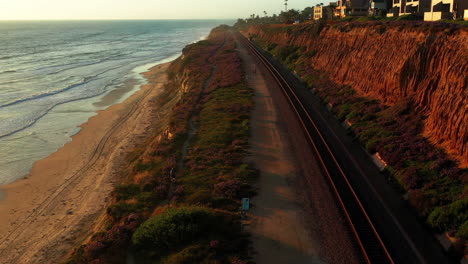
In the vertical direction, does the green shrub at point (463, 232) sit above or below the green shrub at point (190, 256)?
above

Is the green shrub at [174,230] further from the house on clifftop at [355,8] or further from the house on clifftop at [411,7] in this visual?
the house on clifftop at [355,8]

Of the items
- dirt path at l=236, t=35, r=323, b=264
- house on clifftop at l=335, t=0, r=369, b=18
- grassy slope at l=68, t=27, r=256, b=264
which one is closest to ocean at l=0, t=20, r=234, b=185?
grassy slope at l=68, t=27, r=256, b=264

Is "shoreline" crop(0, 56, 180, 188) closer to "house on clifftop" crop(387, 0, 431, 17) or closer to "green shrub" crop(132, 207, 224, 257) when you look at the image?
"green shrub" crop(132, 207, 224, 257)

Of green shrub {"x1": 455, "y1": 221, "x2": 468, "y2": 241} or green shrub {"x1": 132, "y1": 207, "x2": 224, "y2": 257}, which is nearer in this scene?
green shrub {"x1": 455, "y1": 221, "x2": 468, "y2": 241}

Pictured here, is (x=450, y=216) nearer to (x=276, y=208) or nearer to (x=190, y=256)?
(x=276, y=208)

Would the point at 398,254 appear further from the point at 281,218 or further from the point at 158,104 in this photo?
the point at 158,104

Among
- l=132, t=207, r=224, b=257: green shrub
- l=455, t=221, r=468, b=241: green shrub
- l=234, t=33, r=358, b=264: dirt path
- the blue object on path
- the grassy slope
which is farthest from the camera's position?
the blue object on path

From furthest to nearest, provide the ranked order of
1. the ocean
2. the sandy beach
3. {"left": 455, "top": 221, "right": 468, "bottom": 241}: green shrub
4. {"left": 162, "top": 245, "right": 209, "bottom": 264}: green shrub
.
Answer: the ocean, the sandy beach, {"left": 455, "top": 221, "right": 468, "bottom": 241}: green shrub, {"left": 162, "top": 245, "right": 209, "bottom": 264}: green shrub

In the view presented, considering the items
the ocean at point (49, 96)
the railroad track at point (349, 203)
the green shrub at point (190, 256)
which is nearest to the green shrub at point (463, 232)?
the railroad track at point (349, 203)
